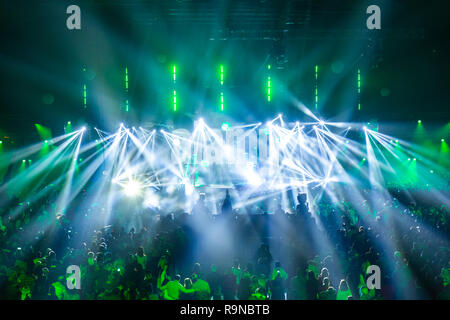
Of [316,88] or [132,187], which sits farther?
[132,187]

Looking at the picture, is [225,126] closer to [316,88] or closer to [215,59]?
[215,59]

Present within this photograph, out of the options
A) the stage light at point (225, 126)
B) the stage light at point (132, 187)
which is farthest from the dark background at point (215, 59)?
the stage light at point (132, 187)

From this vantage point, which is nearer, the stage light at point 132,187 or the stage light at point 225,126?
the stage light at point 132,187

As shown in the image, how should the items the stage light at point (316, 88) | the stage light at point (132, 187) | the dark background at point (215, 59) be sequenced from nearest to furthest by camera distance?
the dark background at point (215, 59), the stage light at point (316, 88), the stage light at point (132, 187)

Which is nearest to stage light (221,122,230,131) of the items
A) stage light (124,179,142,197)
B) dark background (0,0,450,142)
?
dark background (0,0,450,142)

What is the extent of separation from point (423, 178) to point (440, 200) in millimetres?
6832

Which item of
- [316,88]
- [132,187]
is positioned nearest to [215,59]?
[316,88]

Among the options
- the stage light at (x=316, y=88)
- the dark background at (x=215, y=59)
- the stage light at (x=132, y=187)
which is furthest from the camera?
the stage light at (x=132, y=187)

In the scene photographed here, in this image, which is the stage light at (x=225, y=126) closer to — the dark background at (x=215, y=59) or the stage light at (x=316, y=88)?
the dark background at (x=215, y=59)

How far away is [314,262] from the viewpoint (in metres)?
5.05

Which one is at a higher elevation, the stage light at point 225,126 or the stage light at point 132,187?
the stage light at point 225,126

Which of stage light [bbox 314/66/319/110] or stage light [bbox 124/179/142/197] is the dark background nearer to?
stage light [bbox 314/66/319/110]

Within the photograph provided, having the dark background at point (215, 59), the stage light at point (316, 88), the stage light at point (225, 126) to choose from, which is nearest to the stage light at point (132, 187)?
the dark background at point (215, 59)

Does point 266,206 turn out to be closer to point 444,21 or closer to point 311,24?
point 311,24
